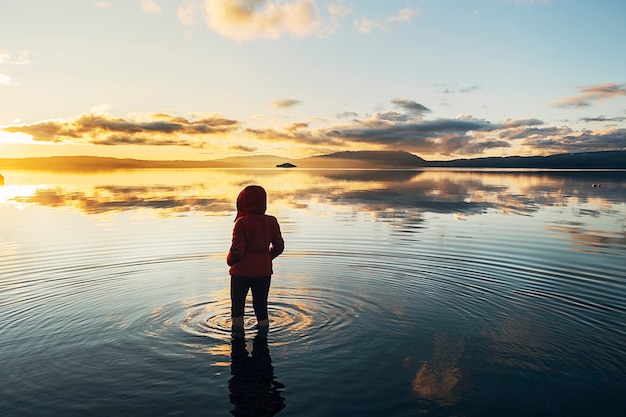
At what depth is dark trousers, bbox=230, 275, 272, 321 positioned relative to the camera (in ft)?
31.0

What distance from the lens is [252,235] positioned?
9.30 metres

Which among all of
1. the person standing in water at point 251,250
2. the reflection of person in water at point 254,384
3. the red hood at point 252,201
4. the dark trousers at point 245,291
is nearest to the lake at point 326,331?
the reflection of person in water at point 254,384

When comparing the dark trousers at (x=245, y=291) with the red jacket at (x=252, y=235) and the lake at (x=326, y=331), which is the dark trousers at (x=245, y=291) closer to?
the red jacket at (x=252, y=235)

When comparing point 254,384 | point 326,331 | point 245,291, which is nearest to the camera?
point 254,384

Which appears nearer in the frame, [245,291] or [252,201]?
[252,201]

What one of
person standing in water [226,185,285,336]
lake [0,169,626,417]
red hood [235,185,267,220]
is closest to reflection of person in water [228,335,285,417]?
lake [0,169,626,417]

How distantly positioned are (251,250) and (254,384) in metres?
2.73

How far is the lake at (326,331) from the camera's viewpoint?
700cm

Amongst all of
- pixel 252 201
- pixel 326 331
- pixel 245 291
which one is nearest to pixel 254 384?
pixel 245 291

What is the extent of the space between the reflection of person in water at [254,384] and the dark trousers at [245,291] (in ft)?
2.46

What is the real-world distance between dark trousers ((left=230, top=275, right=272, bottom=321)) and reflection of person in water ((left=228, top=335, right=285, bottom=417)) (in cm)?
75

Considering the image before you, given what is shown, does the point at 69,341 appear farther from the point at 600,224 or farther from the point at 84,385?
the point at 600,224

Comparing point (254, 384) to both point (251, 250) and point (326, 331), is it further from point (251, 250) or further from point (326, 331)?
point (251, 250)

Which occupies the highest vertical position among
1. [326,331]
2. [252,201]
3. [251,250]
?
[252,201]
